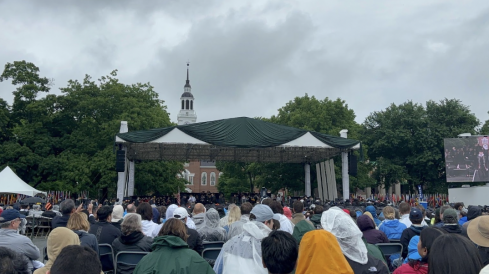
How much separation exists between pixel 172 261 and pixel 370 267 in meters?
1.32

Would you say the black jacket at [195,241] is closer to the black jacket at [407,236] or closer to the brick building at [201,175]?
the black jacket at [407,236]

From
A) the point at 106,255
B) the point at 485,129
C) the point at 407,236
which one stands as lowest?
the point at 106,255

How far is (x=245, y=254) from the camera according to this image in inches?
123

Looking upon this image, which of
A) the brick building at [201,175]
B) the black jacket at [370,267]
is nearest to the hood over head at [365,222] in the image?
the black jacket at [370,267]

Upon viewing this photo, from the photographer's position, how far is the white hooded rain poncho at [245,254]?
3074 millimetres

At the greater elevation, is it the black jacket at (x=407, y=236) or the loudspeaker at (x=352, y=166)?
the loudspeaker at (x=352, y=166)

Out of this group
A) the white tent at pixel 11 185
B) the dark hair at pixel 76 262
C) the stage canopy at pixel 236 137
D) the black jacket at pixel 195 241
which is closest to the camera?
the dark hair at pixel 76 262

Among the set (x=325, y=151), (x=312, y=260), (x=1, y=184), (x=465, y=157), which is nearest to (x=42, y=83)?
(x=1, y=184)

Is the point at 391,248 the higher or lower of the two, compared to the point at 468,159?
lower

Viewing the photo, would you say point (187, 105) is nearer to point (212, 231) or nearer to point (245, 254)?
point (212, 231)

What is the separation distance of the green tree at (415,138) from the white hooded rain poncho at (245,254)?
3253cm

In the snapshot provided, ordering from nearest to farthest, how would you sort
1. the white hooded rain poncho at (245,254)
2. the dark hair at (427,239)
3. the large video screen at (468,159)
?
the dark hair at (427,239) < the white hooded rain poncho at (245,254) < the large video screen at (468,159)

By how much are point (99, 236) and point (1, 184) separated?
1592 cm

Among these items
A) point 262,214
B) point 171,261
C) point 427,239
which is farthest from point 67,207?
point 427,239
